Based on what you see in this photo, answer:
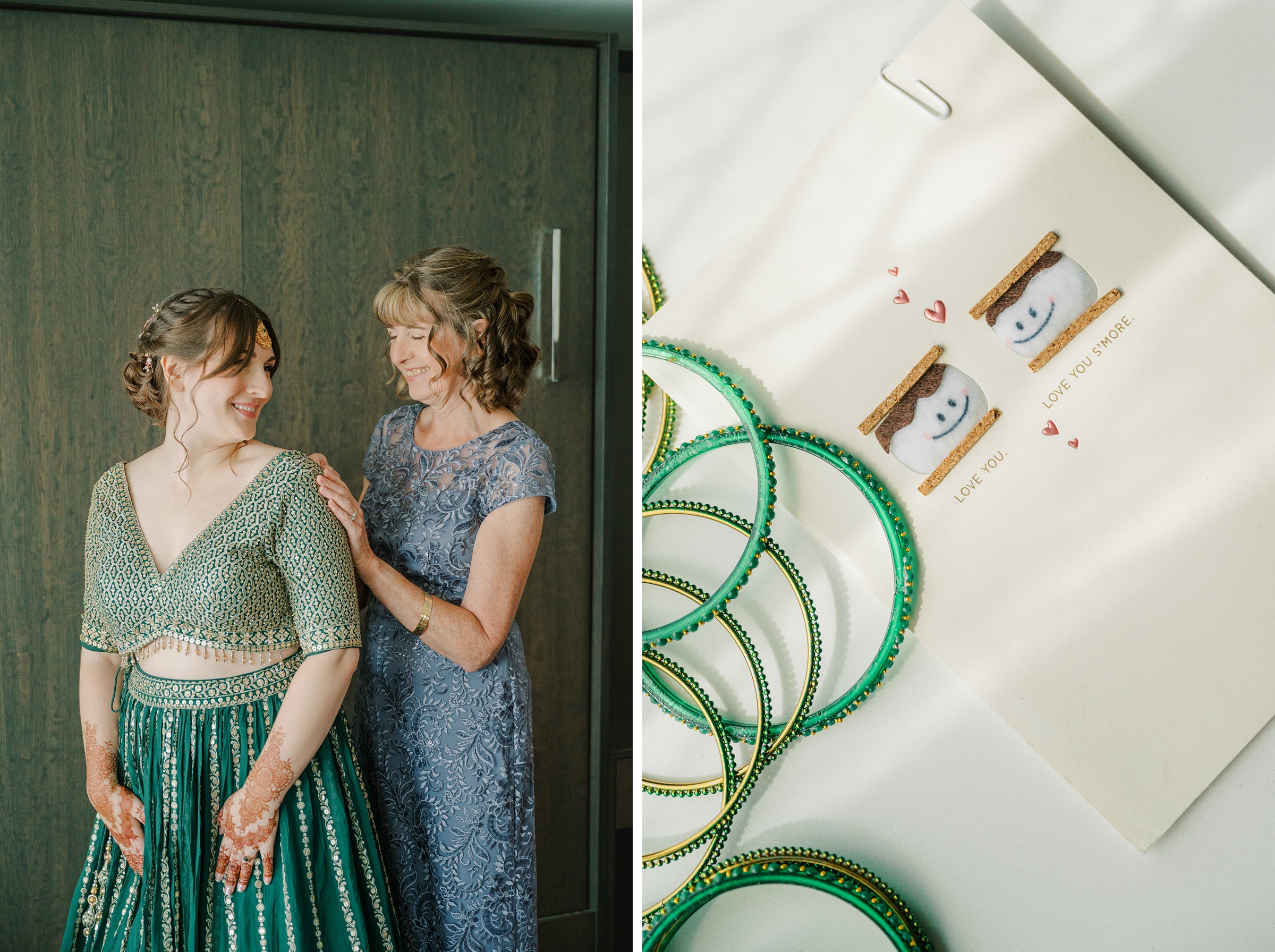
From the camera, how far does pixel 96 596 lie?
0.78m

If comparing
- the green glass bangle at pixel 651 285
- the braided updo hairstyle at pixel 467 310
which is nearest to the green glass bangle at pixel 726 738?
the green glass bangle at pixel 651 285

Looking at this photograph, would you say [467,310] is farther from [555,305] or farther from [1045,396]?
[1045,396]

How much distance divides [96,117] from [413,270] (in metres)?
0.48

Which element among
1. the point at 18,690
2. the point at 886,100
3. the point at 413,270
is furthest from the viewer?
the point at 18,690

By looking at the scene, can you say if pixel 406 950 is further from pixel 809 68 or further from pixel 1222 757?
pixel 809 68

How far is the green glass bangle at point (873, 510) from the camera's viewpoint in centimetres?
50

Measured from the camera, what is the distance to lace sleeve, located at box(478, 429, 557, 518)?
0.81m

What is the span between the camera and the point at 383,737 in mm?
846

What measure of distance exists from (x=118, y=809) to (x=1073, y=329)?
1012mm

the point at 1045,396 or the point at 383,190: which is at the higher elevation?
the point at 383,190

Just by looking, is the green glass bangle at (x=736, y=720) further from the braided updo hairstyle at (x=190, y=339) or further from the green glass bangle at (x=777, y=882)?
the braided updo hairstyle at (x=190, y=339)

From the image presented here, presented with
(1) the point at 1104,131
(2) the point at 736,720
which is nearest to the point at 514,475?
(2) the point at 736,720

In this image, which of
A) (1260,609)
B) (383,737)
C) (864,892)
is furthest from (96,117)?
(1260,609)

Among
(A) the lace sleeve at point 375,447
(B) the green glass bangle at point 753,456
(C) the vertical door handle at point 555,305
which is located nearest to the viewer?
(B) the green glass bangle at point 753,456
